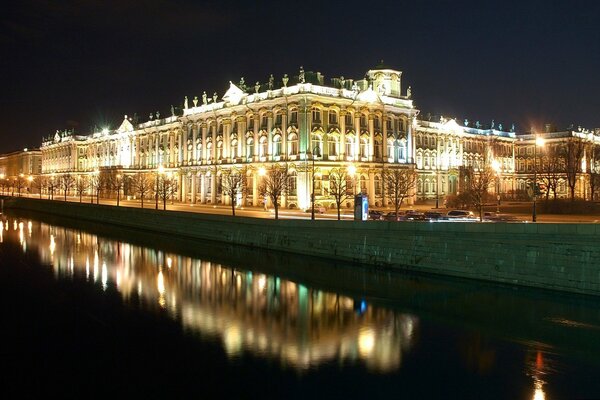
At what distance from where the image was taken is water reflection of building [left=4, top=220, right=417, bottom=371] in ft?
73.8

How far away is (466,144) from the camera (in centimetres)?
10756

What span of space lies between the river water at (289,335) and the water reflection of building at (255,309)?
117mm

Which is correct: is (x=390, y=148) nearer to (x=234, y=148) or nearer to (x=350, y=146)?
(x=350, y=146)

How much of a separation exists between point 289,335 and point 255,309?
521 cm

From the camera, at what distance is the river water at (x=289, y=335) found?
18.8m

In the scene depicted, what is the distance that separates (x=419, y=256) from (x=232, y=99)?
54.7 meters

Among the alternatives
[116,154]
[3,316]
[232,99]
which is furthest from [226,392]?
[116,154]

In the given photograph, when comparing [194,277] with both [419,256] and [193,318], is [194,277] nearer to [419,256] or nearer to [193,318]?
[193,318]

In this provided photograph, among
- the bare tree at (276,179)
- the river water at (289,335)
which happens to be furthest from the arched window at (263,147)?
the river water at (289,335)

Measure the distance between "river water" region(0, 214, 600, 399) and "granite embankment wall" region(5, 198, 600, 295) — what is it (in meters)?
0.94

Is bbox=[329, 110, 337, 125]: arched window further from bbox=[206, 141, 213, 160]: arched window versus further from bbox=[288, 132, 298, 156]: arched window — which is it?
bbox=[206, 141, 213, 160]: arched window

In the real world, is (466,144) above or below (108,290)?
above

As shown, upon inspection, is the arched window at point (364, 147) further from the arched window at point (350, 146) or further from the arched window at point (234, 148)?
the arched window at point (234, 148)

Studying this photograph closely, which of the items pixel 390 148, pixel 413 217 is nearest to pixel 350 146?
pixel 390 148
